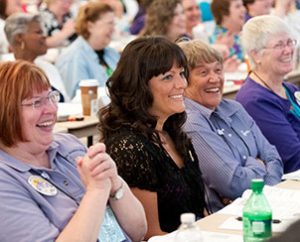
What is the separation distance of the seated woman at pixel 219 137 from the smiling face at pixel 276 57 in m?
0.60

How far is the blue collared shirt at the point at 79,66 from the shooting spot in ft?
20.2

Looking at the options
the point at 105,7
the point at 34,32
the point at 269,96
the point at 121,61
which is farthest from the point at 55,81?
the point at 121,61

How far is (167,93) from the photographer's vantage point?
310 cm

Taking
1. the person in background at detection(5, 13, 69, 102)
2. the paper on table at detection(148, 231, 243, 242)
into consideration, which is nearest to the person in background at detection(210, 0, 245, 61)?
the person in background at detection(5, 13, 69, 102)

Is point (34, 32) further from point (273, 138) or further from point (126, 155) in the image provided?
point (126, 155)

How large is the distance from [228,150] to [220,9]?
4.51 metres

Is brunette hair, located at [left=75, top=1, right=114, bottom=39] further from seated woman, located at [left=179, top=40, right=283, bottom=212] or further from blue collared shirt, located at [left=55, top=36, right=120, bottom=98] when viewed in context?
seated woman, located at [left=179, top=40, right=283, bottom=212]

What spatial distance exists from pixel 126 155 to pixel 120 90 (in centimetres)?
27

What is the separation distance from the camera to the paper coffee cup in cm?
478

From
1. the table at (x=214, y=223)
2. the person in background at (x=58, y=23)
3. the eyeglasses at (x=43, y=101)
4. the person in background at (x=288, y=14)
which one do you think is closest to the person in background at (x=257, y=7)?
the person in background at (x=288, y=14)

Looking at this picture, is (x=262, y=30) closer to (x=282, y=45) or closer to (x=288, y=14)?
(x=282, y=45)

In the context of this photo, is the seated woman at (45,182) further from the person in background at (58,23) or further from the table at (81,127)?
the person in background at (58,23)

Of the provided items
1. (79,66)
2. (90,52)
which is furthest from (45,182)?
(90,52)

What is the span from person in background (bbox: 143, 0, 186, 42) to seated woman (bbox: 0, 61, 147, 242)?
14.3ft
